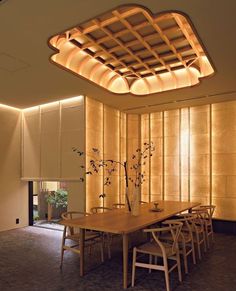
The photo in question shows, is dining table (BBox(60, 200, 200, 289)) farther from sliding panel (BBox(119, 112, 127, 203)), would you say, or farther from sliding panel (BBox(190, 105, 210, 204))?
sliding panel (BBox(119, 112, 127, 203))

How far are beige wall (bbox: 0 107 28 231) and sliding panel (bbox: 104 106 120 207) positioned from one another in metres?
2.32

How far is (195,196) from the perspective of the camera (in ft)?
21.8

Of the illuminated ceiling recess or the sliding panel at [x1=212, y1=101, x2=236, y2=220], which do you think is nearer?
the illuminated ceiling recess

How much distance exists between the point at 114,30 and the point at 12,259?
157 inches

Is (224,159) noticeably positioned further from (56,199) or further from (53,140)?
(56,199)

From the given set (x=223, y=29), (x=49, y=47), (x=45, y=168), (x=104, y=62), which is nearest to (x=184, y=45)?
(x=223, y=29)

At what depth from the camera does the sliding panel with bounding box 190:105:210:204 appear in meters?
6.52

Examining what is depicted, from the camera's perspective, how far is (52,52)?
3.84m

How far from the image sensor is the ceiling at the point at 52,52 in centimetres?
281

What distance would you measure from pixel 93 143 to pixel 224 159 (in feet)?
10.2

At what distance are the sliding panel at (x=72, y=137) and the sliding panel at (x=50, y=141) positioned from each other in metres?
0.17

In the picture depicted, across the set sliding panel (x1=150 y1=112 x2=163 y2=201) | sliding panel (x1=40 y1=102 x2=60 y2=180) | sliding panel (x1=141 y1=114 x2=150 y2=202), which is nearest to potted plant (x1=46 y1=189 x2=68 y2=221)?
sliding panel (x1=40 y1=102 x2=60 y2=180)

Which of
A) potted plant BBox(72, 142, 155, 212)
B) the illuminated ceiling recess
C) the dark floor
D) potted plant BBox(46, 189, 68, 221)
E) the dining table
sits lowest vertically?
the dark floor

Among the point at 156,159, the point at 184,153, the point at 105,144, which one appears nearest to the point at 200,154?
the point at 184,153
